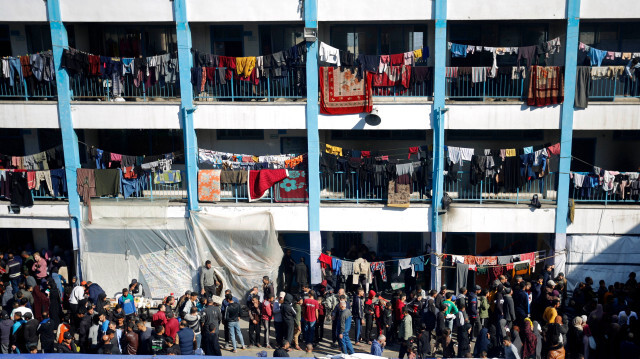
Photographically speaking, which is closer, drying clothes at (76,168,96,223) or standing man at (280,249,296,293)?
drying clothes at (76,168,96,223)

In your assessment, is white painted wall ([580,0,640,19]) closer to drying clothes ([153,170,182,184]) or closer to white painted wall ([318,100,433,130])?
white painted wall ([318,100,433,130])

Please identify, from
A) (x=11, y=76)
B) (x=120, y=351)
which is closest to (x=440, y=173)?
(x=120, y=351)

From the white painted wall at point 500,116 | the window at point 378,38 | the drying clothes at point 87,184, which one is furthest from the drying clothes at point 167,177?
the white painted wall at point 500,116

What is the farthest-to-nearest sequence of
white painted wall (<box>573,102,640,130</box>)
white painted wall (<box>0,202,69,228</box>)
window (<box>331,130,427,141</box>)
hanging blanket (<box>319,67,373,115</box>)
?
window (<box>331,130,427,141</box>) < white painted wall (<box>0,202,69,228</box>) < hanging blanket (<box>319,67,373,115</box>) < white painted wall (<box>573,102,640,130</box>)

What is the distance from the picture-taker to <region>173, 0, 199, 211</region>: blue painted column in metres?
15.7

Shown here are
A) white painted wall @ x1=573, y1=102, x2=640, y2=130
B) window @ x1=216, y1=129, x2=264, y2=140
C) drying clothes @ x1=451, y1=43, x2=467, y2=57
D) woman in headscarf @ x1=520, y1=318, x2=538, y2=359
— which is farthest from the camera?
window @ x1=216, y1=129, x2=264, y2=140

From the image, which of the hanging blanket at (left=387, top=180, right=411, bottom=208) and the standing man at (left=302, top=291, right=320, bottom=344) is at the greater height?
the hanging blanket at (left=387, top=180, right=411, bottom=208)

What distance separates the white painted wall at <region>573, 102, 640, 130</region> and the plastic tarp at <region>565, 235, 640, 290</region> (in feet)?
10.1

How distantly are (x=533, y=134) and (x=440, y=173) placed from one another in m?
3.61

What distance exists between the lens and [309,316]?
1429cm

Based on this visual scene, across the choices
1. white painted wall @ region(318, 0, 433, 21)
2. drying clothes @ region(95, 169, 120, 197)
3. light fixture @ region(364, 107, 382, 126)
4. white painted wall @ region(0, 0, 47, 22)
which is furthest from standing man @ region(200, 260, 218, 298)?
white painted wall @ region(0, 0, 47, 22)

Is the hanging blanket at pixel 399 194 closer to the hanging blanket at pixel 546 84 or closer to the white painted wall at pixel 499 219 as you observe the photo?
the white painted wall at pixel 499 219

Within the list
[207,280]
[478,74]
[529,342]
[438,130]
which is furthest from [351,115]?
[529,342]

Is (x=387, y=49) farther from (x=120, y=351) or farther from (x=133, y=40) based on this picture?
(x=120, y=351)
